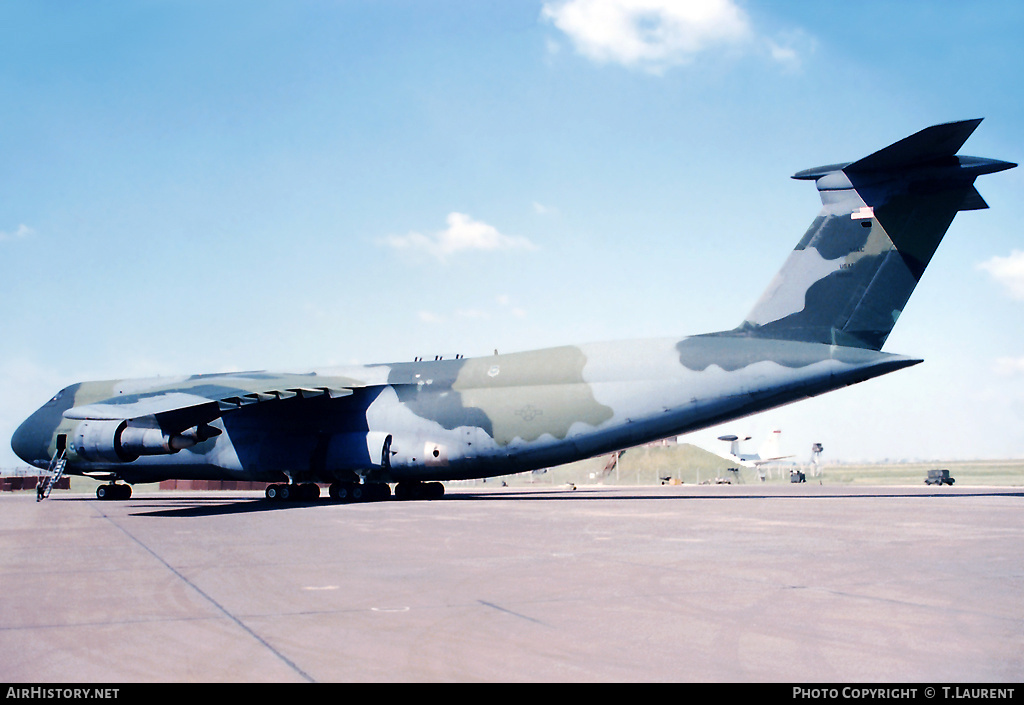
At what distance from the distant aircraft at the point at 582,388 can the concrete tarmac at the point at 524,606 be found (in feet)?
28.3

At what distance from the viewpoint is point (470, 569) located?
27.5 feet

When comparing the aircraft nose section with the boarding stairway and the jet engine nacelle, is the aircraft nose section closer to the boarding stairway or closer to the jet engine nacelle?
the boarding stairway

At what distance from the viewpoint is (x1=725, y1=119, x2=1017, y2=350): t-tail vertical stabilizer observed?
20141mm

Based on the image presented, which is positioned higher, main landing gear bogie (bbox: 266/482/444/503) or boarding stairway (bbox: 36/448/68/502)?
boarding stairway (bbox: 36/448/68/502)

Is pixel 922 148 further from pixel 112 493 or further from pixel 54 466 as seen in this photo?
pixel 54 466

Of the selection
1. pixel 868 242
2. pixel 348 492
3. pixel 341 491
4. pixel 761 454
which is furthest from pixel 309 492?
pixel 761 454

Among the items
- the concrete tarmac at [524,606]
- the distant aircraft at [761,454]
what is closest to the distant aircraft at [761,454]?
the distant aircraft at [761,454]

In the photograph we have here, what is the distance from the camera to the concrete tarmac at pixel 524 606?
4371mm

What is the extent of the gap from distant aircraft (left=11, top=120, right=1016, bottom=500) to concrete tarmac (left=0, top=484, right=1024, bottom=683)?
8.63m

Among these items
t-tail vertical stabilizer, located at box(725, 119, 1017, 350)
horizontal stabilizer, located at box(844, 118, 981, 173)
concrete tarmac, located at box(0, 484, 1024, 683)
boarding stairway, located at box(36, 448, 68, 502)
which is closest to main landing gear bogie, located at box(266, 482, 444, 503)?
boarding stairway, located at box(36, 448, 68, 502)

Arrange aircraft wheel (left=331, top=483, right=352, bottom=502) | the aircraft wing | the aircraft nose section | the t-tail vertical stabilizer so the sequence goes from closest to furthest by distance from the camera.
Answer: the aircraft wing → the t-tail vertical stabilizer → aircraft wheel (left=331, top=483, right=352, bottom=502) → the aircraft nose section

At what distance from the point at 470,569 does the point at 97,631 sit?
3.79 m

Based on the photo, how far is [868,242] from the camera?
21.2 m

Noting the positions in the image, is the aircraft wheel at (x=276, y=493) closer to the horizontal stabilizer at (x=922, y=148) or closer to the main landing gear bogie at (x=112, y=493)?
the main landing gear bogie at (x=112, y=493)
